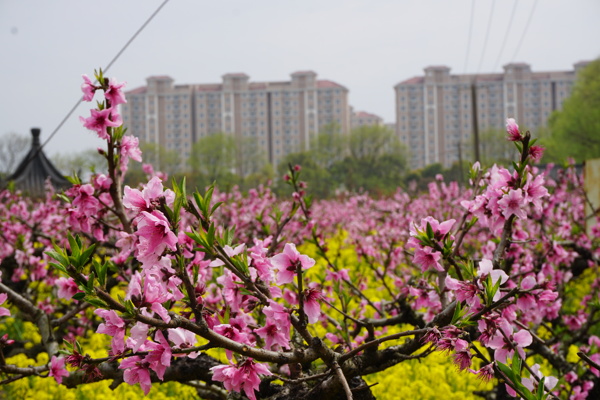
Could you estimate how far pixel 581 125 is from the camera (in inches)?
1393

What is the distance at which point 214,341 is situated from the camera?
61.6 inches

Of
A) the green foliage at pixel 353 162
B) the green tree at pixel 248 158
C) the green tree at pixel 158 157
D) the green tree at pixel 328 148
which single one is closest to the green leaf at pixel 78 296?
the green foliage at pixel 353 162

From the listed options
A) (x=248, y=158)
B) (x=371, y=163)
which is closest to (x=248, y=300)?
(x=371, y=163)

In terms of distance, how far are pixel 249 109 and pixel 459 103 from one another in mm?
39187

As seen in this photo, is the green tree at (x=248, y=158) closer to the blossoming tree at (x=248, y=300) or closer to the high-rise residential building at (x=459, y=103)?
→ the high-rise residential building at (x=459, y=103)

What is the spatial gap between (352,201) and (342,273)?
40.8 feet

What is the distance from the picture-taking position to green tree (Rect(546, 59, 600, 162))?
35.0 metres

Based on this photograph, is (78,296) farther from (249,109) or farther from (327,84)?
(327,84)

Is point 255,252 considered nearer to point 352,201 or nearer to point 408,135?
point 352,201

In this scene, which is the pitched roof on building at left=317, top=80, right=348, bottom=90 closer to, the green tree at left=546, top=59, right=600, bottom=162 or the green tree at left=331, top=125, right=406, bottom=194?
the green tree at left=331, top=125, right=406, bottom=194

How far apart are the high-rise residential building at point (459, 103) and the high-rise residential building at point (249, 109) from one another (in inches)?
515

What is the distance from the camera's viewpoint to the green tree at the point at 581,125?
35003mm

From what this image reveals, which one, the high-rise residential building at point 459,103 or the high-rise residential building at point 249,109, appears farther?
the high-rise residential building at point 249,109

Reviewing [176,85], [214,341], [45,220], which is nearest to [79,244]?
[214,341]
